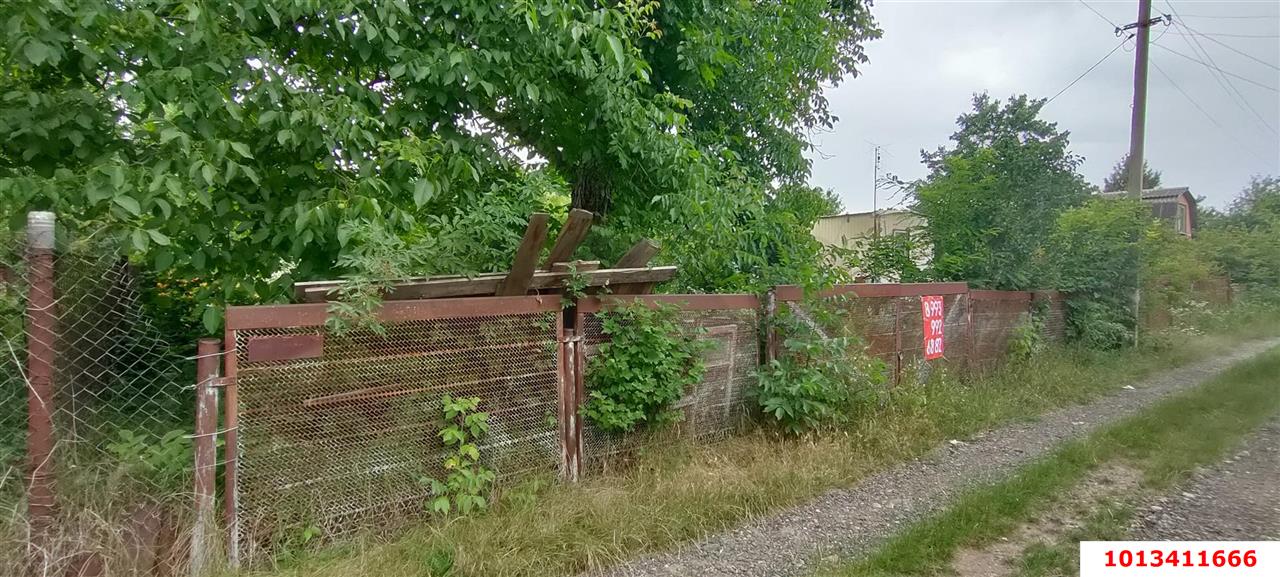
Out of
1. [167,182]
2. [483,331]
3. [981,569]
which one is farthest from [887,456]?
[167,182]

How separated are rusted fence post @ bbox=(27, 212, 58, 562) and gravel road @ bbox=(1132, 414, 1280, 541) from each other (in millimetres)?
5449

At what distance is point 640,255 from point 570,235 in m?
0.77

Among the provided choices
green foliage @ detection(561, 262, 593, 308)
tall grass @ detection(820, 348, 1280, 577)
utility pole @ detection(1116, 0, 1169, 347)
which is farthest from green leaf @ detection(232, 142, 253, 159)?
utility pole @ detection(1116, 0, 1169, 347)

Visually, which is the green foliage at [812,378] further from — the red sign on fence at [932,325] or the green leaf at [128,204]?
the green leaf at [128,204]

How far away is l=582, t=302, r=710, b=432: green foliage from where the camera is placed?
436 centimetres

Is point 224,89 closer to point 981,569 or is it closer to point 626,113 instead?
point 626,113

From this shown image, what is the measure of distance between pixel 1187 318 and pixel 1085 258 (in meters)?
5.42

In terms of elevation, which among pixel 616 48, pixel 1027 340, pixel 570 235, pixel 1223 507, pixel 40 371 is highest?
pixel 616 48

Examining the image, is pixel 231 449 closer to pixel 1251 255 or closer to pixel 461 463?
pixel 461 463

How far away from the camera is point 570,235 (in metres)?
3.99

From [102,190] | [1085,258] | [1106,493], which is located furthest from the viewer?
[1085,258]

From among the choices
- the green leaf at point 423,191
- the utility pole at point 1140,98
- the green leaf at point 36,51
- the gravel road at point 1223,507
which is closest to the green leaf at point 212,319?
the green leaf at point 423,191

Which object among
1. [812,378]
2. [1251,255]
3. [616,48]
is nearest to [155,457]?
[616,48]

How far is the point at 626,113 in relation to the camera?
485cm
